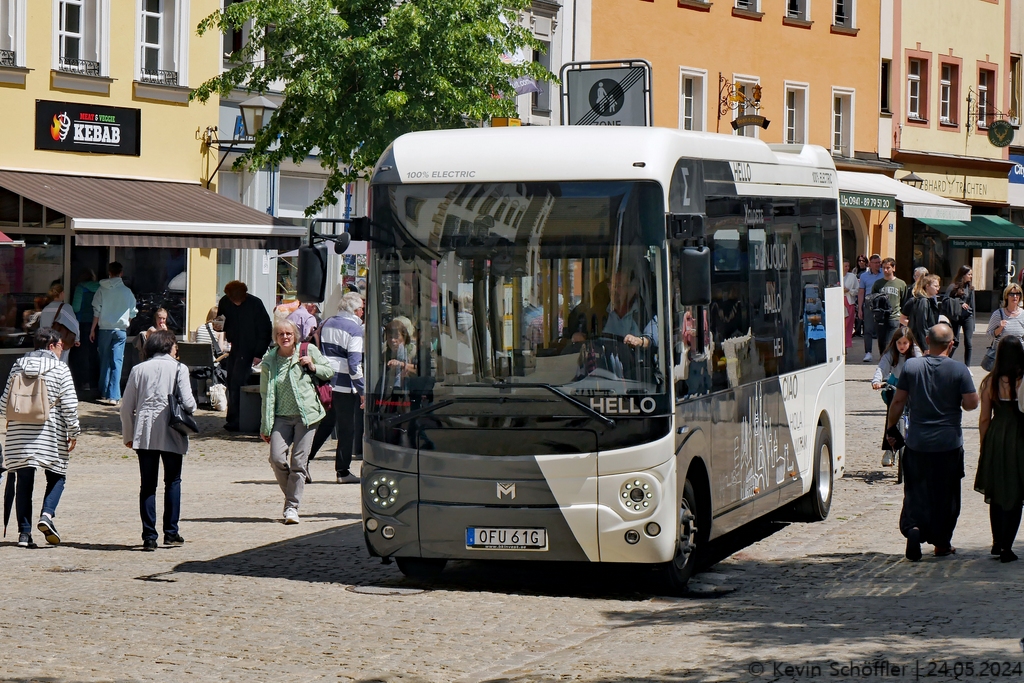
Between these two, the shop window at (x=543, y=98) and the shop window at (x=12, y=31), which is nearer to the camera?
the shop window at (x=12, y=31)

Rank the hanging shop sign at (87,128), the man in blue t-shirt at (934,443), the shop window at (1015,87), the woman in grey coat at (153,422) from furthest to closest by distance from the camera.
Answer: the shop window at (1015,87) < the hanging shop sign at (87,128) < the woman in grey coat at (153,422) < the man in blue t-shirt at (934,443)

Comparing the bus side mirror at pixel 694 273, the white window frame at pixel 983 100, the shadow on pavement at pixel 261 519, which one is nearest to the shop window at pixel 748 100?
the white window frame at pixel 983 100

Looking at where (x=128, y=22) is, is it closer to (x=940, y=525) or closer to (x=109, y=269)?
(x=109, y=269)

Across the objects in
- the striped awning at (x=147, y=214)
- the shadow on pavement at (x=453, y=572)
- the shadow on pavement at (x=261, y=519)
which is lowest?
the shadow on pavement at (x=453, y=572)

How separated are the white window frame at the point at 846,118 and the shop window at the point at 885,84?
1.58 meters

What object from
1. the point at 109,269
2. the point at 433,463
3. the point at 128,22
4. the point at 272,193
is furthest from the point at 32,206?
the point at 433,463

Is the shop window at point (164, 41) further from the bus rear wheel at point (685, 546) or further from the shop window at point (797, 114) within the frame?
the shop window at point (797, 114)

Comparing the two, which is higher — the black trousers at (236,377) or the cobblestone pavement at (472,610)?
the black trousers at (236,377)

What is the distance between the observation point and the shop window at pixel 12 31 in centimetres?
2470

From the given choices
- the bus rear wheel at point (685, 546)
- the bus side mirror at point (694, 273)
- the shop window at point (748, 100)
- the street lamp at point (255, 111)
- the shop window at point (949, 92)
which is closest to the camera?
the bus side mirror at point (694, 273)

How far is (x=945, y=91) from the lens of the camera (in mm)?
47688

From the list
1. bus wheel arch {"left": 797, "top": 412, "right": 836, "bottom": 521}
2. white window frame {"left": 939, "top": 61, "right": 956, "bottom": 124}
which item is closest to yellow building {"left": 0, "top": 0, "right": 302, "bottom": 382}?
bus wheel arch {"left": 797, "top": 412, "right": 836, "bottom": 521}

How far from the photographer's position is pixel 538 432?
10.2m

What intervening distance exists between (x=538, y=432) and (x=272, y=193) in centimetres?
1983
